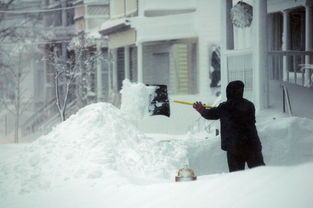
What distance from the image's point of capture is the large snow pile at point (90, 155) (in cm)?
763

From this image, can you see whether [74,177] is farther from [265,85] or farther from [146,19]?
[146,19]

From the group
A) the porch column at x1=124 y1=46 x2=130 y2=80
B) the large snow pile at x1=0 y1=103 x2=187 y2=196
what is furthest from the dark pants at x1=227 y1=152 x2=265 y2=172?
the porch column at x1=124 y1=46 x2=130 y2=80

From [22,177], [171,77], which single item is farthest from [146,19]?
[22,177]

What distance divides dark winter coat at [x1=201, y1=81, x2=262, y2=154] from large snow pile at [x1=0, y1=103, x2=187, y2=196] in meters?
1.44

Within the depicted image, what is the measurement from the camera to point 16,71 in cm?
2208

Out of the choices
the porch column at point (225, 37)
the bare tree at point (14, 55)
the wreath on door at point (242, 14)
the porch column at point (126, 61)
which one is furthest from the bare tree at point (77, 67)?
the wreath on door at point (242, 14)

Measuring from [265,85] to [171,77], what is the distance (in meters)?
7.63

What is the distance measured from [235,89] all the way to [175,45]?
10722 mm

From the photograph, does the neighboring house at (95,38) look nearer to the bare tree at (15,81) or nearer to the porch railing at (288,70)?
the bare tree at (15,81)

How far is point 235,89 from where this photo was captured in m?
6.86

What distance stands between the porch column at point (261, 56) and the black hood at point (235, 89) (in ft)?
10.1

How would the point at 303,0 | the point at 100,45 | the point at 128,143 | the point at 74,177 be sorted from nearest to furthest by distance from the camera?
the point at 74,177 < the point at 128,143 < the point at 303,0 < the point at 100,45

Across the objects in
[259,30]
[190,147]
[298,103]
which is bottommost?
[190,147]

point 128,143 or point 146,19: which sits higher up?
point 146,19
